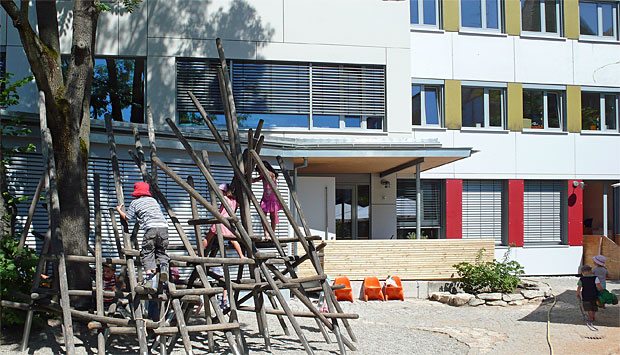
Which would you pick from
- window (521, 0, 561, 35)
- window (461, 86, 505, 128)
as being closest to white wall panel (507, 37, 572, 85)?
window (521, 0, 561, 35)

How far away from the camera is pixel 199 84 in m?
17.1

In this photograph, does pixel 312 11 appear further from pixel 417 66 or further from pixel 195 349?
pixel 195 349

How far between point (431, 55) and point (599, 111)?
6.55 metres

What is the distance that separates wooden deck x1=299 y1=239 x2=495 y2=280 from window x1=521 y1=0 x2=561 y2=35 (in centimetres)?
909

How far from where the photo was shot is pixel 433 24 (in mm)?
20297

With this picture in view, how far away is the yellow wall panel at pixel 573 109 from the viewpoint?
21.0m

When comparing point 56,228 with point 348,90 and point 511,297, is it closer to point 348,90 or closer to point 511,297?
point 511,297

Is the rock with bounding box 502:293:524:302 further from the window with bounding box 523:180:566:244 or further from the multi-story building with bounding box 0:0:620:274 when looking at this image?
the window with bounding box 523:180:566:244

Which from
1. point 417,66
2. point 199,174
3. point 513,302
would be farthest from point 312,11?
point 513,302

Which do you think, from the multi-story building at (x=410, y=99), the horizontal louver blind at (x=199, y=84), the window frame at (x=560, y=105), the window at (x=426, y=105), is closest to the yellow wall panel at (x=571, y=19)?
the multi-story building at (x=410, y=99)

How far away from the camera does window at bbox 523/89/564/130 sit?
21.0m

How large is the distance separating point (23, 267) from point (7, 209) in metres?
1.05

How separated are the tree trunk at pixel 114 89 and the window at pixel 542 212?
1306 cm

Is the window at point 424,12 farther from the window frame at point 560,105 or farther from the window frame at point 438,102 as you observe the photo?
the window frame at point 560,105
